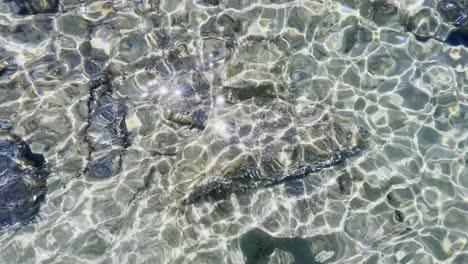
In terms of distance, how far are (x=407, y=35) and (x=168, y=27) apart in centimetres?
314

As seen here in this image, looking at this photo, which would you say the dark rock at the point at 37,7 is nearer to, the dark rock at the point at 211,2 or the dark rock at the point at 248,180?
the dark rock at the point at 211,2

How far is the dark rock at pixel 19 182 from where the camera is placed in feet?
16.4

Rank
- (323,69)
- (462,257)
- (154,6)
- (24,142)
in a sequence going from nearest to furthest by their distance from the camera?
(462,257) < (24,142) < (323,69) < (154,6)

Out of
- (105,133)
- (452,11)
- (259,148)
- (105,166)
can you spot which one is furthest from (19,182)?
(452,11)

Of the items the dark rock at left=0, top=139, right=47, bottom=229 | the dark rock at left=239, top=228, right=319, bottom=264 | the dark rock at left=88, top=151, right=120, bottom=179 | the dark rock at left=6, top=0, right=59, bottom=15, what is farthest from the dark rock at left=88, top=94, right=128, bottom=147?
the dark rock at left=239, top=228, right=319, bottom=264

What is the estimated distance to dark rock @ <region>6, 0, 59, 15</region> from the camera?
254 inches

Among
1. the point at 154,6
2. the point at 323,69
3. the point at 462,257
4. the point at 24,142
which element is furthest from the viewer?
the point at 154,6

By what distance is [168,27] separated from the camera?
6.28 meters

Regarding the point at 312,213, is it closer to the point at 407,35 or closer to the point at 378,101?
the point at 378,101

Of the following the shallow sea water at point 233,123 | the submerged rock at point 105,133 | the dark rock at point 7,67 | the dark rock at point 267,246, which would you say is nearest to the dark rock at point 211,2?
the shallow sea water at point 233,123

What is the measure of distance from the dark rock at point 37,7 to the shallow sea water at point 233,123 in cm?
10

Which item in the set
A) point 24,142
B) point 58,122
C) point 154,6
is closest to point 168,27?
point 154,6

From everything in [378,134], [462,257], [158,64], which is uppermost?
[158,64]

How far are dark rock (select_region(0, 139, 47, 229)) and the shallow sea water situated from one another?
0.10 m
